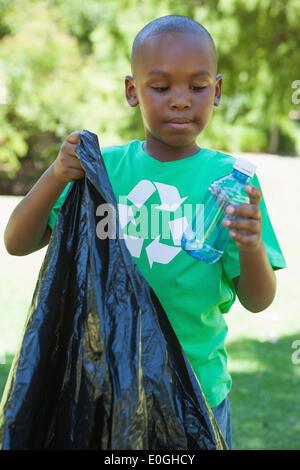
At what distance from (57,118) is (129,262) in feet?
47.6

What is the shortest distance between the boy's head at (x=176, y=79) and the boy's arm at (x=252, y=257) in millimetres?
337

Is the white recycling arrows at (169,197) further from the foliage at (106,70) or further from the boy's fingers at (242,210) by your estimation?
the foliage at (106,70)

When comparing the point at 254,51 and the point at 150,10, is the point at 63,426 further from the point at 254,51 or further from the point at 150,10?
the point at 150,10

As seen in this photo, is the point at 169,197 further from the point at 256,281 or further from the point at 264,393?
the point at 264,393

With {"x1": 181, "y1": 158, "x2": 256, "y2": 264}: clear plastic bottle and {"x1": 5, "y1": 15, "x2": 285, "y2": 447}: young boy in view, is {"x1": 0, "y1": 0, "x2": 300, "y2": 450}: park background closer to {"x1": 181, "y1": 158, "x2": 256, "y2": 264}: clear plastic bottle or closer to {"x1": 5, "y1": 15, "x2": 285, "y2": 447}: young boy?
{"x1": 5, "y1": 15, "x2": 285, "y2": 447}: young boy

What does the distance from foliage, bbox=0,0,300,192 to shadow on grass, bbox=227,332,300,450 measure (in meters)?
5.51

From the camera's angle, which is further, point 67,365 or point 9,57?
point 9,57

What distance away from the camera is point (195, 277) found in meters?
1.69
